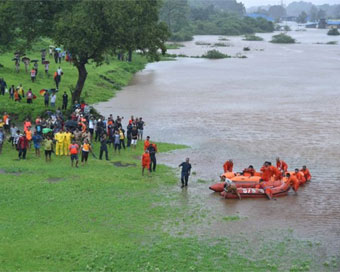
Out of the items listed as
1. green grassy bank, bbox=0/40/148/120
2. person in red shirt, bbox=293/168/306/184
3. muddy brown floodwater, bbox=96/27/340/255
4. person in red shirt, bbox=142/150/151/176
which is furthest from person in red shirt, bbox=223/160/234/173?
green grassy bank, bbox=0/40/148/120

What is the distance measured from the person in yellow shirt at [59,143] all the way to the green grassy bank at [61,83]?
7.80m

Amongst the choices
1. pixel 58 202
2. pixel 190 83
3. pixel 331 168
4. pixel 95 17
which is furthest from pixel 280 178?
pixel 190 83

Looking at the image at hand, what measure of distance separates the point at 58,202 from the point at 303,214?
833 cm

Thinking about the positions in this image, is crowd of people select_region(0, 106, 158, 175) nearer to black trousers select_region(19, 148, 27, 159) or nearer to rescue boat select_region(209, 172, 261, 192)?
black trousers select_region(19, 148, 27, 159)

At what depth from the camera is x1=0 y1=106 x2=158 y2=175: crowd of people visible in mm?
23364

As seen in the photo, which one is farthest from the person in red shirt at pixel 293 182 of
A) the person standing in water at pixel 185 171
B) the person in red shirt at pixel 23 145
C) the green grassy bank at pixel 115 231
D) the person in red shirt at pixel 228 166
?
the person in red shirt at pixel 23 145

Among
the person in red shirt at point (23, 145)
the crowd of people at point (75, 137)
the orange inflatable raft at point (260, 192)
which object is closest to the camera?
the orange inflatable raft at point (260, 192)

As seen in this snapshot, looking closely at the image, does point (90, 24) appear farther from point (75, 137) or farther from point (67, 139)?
point (67, 139)

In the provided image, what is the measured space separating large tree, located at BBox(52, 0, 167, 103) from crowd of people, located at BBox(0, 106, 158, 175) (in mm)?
4308

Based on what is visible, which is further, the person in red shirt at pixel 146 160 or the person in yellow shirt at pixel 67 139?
the person in yellow shirt at pixel 67 139

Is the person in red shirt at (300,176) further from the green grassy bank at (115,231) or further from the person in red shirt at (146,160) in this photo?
the person in red shirt at (146,160)

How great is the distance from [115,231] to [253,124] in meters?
19.4

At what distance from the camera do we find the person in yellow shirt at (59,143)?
2451 cm

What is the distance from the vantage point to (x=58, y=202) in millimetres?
19000
